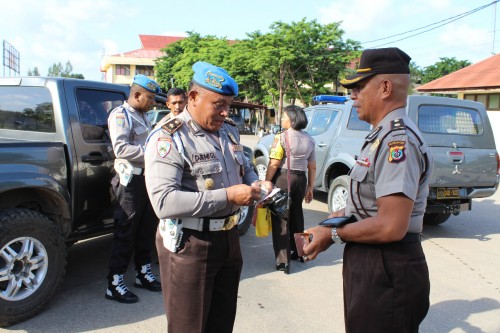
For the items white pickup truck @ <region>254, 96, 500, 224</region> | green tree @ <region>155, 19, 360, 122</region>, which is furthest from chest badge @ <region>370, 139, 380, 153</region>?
green tree @ <region>155, 19, 360, 122</region>

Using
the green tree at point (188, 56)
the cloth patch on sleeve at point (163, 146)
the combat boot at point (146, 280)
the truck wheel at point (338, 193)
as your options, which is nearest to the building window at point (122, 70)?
the green tree at point (188, 56)

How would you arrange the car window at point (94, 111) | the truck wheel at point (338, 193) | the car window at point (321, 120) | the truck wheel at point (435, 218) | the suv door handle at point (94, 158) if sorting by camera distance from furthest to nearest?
the car window at point (321, 120)
the truck wheel at point (435, 218)
the truck wheel at point (338, 193)
the car window at point (94, 111)
the suv door handle at point (94, 158)

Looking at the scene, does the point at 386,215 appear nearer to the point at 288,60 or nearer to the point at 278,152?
the point at 278,152

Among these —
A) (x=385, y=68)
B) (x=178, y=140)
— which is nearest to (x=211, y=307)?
(x=178, y=140)

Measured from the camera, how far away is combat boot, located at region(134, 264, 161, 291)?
13.0ft

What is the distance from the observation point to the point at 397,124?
1.85m

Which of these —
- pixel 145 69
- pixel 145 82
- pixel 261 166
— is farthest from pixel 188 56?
pixel 145 82

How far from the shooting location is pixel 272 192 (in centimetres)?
220

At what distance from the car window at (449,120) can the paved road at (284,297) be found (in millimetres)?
1641

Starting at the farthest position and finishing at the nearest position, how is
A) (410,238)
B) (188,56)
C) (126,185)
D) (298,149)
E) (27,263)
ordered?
(188,56) → (298,149) → (126,185) → (27,263) → (410,238)

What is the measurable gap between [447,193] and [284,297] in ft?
10.3

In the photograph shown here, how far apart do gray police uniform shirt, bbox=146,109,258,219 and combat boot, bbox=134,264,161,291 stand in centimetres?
211

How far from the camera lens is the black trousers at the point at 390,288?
185cm

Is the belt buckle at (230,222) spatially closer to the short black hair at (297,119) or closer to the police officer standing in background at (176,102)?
the short black hair at (297,119)
